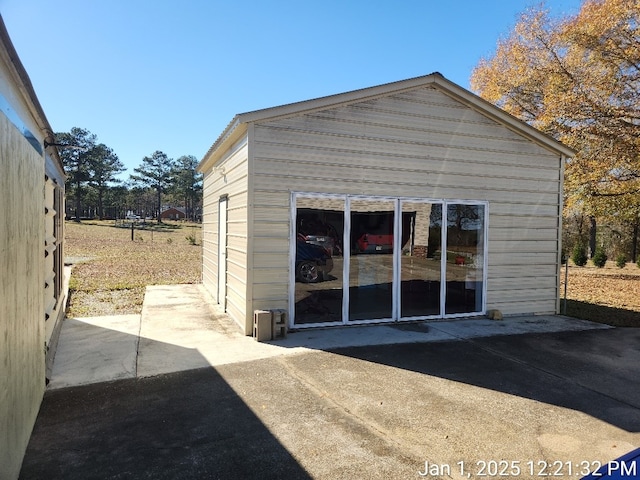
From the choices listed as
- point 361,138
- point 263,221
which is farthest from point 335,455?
point 361,138

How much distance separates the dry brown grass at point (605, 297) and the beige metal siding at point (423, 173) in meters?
1.16

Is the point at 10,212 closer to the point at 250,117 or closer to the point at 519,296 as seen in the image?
the point at 250,117

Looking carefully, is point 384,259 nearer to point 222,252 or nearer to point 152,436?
point 222,252

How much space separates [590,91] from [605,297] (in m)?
6.82

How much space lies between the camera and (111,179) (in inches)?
1966

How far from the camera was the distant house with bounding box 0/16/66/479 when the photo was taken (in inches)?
90.8

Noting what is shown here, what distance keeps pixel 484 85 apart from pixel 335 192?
14.8 metres

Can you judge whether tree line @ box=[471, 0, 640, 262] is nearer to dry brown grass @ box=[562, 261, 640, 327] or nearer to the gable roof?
dry brown grass @ box=[562, 261, 640, 327]

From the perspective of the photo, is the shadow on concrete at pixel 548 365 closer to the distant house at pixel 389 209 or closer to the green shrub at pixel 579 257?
the distant house at pixel 389 209

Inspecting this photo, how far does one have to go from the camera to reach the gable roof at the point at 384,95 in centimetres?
588

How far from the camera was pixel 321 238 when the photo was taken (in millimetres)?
6367

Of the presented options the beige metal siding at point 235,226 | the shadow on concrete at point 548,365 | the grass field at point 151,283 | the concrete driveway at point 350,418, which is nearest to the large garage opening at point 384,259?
the beige metal siding at point 235,226

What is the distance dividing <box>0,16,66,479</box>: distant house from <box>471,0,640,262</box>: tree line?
13.0m

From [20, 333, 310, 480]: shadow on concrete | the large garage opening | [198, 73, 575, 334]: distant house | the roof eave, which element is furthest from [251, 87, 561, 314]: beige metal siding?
the roof eave
